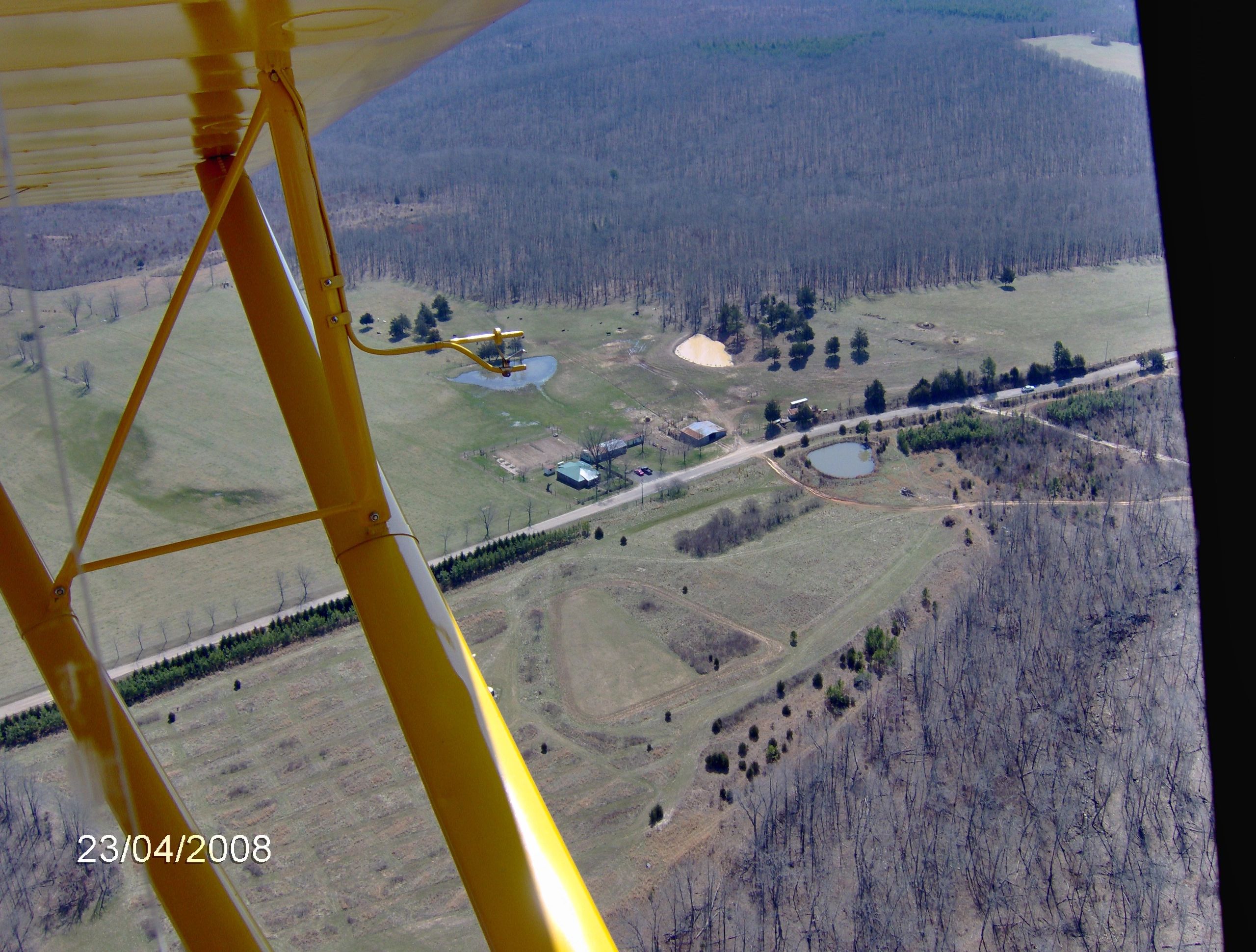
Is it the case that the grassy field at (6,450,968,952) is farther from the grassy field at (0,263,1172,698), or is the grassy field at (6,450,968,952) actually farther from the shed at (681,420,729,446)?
the shed at (681,420,729,446)

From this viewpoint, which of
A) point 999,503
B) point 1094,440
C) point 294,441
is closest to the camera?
point 294,441

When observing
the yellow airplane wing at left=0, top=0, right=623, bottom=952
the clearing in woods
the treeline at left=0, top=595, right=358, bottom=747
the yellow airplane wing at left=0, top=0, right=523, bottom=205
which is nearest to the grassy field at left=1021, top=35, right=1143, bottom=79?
the clearing in woods

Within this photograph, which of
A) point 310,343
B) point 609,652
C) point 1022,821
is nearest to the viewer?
point 310,343

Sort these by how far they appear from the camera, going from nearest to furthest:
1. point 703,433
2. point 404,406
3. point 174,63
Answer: point 174,63 → point 703,433 → point 404,406

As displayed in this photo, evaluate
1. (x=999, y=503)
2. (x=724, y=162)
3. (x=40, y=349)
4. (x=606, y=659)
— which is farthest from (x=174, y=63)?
(x=724, y=162)

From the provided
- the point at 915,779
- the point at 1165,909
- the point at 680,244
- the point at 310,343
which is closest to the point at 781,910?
the point at 915,779

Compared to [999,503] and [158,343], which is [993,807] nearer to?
[999,503]

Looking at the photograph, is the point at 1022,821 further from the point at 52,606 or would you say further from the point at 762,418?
the point at 762,418
